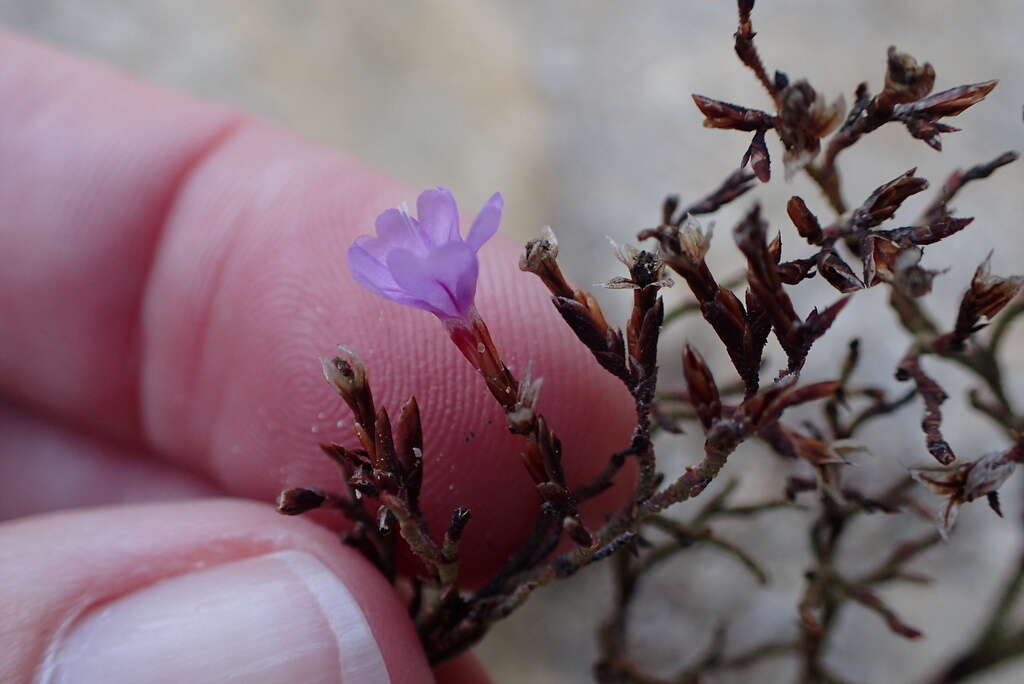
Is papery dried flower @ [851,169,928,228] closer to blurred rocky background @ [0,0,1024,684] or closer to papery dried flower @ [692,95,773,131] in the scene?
papery dried flower @ [692,95,773,131]

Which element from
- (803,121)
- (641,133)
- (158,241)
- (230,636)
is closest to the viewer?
(803,121)

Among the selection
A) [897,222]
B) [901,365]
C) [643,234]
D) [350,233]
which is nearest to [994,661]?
[901,365]

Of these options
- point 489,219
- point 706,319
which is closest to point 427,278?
point 489,219

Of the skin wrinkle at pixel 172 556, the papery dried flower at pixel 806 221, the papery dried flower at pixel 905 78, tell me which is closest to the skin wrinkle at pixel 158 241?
the skin wrinkle at pixel 172 556

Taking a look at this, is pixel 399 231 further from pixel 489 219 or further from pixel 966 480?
pixel 966 480

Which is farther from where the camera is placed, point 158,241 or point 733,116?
point 158,241

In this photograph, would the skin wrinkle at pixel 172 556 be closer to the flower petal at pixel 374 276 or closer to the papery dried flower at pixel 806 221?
the flower petal at pixel 374 276

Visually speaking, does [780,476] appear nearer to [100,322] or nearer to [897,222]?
[897,222]

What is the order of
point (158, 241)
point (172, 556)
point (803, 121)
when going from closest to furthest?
point (803, 121) < point (172, 556) < point (158, 241)
